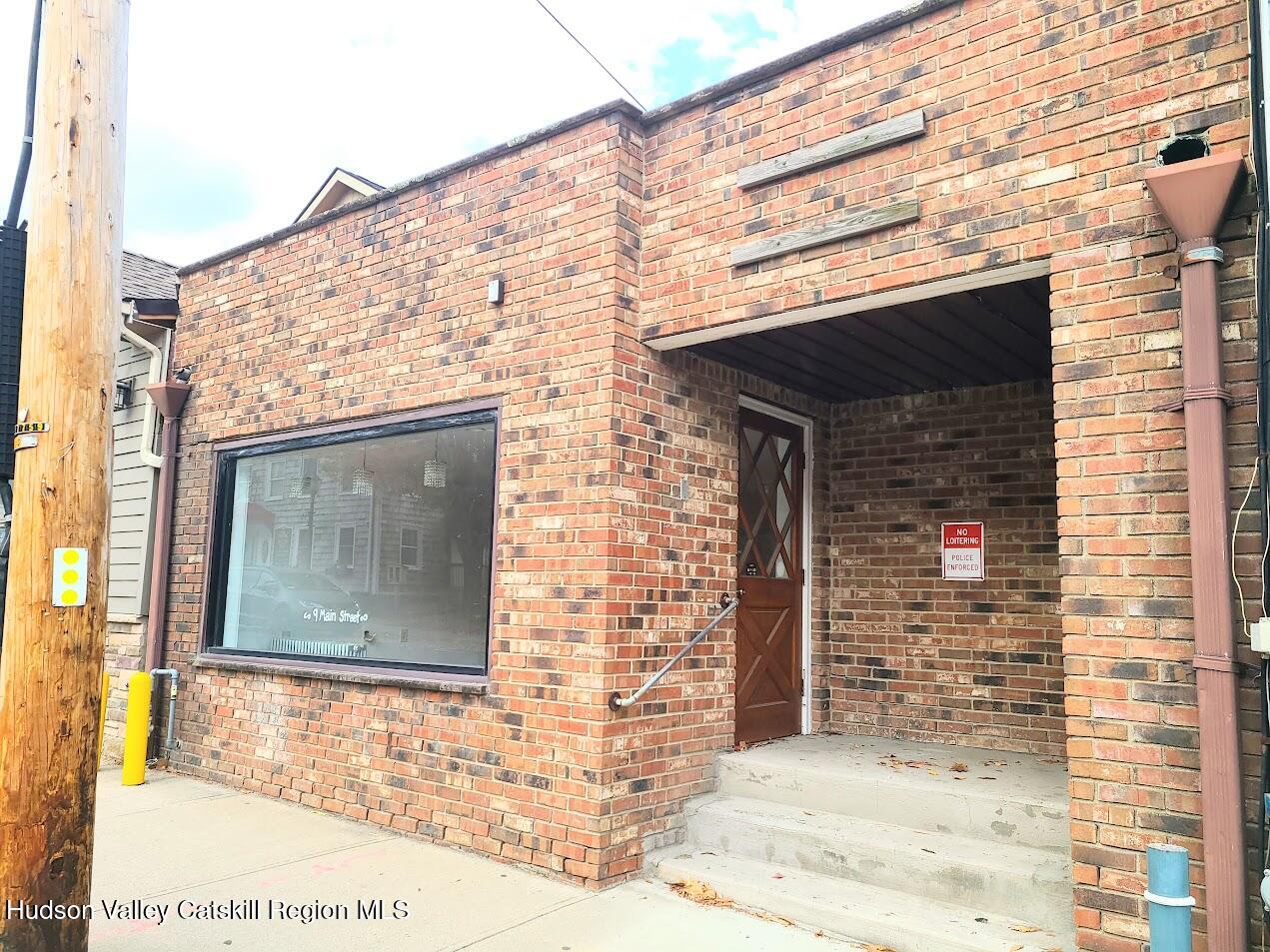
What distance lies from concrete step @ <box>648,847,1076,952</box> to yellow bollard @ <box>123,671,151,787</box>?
13.9ft

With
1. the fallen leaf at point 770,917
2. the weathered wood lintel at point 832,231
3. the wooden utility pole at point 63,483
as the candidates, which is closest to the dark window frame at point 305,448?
the weathered wood lintel at point 832,231

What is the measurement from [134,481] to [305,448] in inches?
93.1

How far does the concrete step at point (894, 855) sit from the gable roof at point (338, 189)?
8.38 m

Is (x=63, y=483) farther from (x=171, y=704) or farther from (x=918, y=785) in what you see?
(x=171, y=704)

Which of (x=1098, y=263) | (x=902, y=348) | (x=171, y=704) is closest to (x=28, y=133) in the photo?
(x=1098, y=263)

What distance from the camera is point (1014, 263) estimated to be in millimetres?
4094

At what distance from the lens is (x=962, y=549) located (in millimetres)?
6332

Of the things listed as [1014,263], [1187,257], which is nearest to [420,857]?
[1014,263]

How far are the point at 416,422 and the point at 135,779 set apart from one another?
11.6ft

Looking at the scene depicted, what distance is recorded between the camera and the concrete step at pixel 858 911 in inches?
155

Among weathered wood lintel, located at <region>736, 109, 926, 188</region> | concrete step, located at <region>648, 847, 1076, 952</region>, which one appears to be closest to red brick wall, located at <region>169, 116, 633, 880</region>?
concrete step, located at <region>648, 847, 1076, 952</region>

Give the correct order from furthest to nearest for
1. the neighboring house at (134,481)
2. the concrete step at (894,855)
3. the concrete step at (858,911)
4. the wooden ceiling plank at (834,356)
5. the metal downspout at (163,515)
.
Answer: the neighboring house at (134,481) → the metal downspout at (163,515) → the wooden ceiling plank at (834,356) → the concrete step at (894,855) → the concrete step at (858,911)

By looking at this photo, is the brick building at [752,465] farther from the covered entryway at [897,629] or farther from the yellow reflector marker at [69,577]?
the yellow reflector marker at [69,577]

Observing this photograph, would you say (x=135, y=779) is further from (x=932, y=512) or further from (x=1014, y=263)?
(x=1014, y=263)
